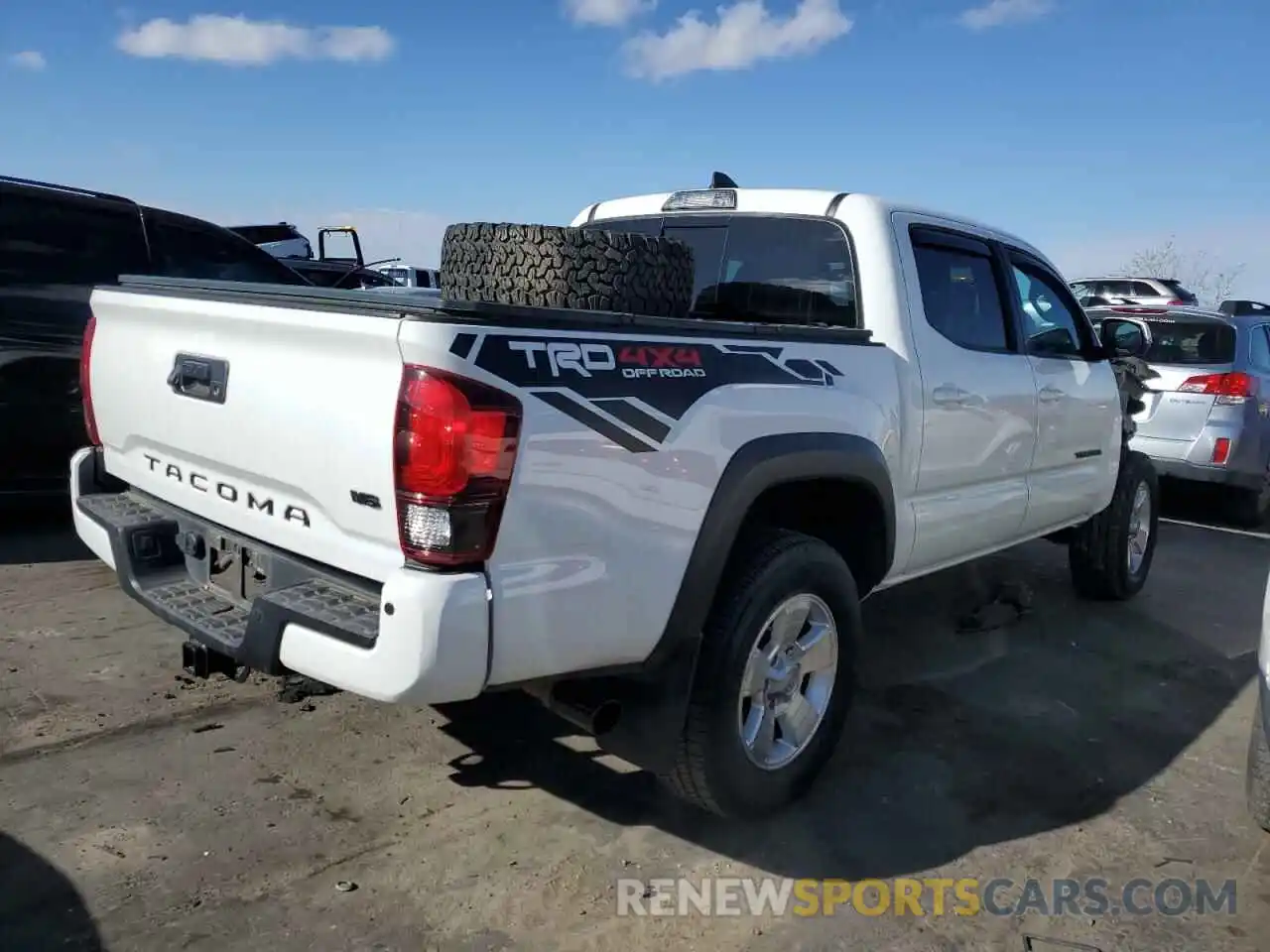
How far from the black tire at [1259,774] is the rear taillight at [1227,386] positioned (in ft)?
16.6

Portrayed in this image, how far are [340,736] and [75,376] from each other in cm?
312

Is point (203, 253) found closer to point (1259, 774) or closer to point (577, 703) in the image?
point (577, 703)

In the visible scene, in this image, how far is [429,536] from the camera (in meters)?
2.21

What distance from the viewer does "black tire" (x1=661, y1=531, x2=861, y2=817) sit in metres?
2.81

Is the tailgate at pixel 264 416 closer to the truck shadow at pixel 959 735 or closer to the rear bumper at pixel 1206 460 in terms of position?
the truck shadow at pixel 959 735

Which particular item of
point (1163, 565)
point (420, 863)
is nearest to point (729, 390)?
point (420, 863)

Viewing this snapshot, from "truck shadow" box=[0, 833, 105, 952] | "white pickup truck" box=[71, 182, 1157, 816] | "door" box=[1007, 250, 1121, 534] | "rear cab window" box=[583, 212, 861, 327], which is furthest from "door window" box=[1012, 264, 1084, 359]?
"truck shadow" box=[0, 833, 105, 952]

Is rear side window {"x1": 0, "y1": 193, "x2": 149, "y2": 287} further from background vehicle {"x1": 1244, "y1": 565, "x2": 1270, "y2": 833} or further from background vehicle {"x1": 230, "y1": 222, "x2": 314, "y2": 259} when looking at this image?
background vehicle {"x1": 230, "y1": 222, "x2": 314, "y2": 259}

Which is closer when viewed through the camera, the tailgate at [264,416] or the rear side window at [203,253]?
the tailgate at [264,416]

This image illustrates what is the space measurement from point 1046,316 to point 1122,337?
2.28ft

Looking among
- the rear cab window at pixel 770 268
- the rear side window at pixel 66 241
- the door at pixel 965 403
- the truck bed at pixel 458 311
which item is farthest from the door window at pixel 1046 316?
the rear side window at pixel 66 241

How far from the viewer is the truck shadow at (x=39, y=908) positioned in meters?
2.37

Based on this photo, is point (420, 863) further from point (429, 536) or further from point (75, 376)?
point (75, 376)

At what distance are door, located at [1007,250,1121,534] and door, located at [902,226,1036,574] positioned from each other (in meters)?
0.16
